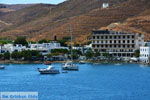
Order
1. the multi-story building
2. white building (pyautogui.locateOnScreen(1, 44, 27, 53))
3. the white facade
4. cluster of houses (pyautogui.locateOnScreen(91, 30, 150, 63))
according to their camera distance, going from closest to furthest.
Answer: the white facade, cluster of houses (pyautogui.locateOnScreen(91, 30, 150, 63)), the multi-story building, white building (pyautogui.locateOnScreen(1, 44, 27, 53))

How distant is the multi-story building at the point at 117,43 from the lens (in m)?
115

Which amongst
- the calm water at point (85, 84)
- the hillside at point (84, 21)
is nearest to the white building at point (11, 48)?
the hillside at point (84, 21)

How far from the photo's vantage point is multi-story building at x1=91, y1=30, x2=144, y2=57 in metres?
115

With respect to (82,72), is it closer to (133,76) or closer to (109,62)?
(133,76)

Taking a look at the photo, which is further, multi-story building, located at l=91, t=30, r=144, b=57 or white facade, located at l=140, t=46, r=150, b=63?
multi-story building, located at l=91, t=30, r=144, b=57

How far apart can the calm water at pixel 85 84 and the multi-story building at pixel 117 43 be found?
27.7 metres

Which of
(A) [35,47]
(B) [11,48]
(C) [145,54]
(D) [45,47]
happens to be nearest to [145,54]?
(C) [145,54]

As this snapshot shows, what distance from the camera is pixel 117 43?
115875mm

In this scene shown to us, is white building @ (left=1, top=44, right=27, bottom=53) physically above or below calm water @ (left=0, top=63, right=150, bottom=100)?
above

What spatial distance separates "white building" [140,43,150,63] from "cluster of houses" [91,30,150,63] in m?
5.57

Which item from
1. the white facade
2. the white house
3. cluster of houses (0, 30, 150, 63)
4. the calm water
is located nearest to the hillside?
the white house

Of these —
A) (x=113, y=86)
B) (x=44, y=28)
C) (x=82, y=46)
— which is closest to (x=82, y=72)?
(x=113, y=86)

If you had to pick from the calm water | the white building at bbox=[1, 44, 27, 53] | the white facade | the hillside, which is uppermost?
the hillside

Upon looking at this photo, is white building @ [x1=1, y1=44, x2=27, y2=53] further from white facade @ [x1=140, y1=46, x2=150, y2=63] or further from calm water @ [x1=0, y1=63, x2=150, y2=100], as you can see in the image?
calm water @ [x1=0, y1=63, x2=150, y2=100]
